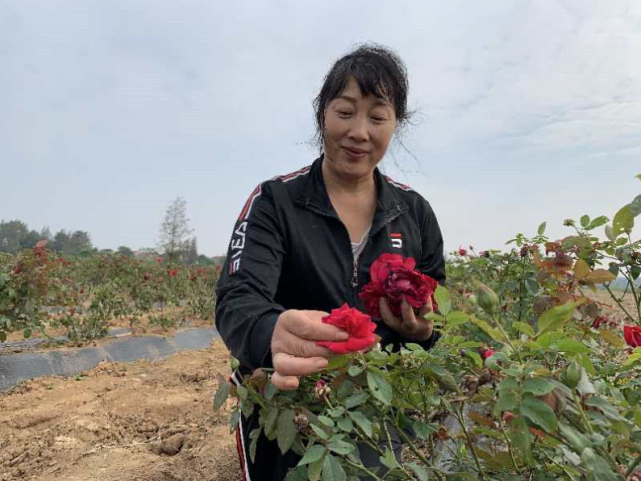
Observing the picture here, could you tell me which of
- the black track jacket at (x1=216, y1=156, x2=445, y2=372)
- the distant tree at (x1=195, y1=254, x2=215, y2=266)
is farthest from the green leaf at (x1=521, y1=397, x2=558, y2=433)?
the distant tree at (x1=195, y1=254, x2=215, y2=266)

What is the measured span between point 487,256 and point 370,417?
6.64ft

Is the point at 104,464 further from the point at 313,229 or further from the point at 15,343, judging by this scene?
the point at 15,343

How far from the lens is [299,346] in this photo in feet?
2.87

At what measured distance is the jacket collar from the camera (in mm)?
1684

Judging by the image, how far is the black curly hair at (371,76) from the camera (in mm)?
1567

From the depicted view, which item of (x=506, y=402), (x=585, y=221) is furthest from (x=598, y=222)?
(x=506, y=402)

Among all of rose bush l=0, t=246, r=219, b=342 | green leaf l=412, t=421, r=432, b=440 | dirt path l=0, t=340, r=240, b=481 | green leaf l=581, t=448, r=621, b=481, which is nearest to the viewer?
green leaf l=581, t=448, r=621, b=481

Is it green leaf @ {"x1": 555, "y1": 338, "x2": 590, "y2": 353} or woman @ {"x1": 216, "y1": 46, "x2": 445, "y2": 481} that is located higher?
woman @ {"x1": 216, "y1": 46, "x2": 445, "y2": 481}

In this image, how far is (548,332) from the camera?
733mm

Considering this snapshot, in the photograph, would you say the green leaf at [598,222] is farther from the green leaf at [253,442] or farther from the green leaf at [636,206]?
the green leaf at [253,442]

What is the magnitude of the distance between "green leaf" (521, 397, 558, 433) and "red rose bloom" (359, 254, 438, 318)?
433 mm

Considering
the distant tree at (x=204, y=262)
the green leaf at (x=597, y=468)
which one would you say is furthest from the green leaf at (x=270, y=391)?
the distant tree at (x=204, y=262)

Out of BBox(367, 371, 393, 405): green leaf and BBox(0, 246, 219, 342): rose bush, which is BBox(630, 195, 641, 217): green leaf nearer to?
BBox(367, 371, 393, 405): green leaf

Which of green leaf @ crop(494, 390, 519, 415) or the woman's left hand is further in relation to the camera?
the woman's left hand
